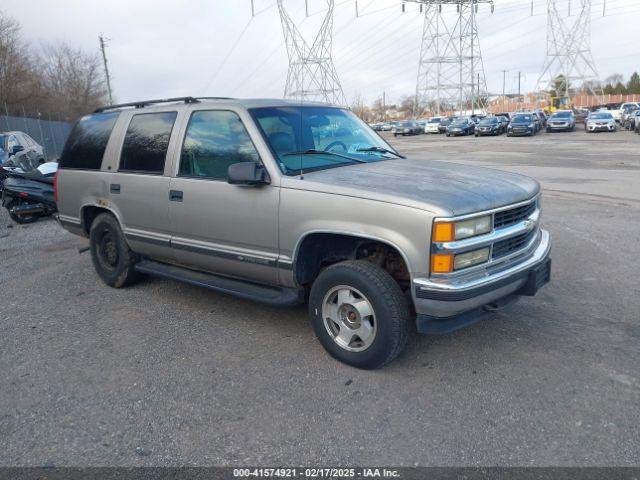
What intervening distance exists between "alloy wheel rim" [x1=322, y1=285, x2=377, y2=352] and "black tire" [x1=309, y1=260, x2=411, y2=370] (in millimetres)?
37

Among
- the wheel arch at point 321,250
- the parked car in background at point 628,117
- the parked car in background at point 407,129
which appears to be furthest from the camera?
the parked car in background at point 407,129

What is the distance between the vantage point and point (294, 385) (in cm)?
359

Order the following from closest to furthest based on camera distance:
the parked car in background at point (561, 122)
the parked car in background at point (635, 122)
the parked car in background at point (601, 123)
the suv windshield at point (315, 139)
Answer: the suv windshield at point (315, 139) → the parked car in background at point (635, 122) → the parked car in background at point (601, 123) → the parked car in background at point (561, 122)

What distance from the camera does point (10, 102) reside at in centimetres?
3472

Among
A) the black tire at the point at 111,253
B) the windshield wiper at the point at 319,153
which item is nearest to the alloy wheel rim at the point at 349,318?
the windshield wiper at the point at 319,153

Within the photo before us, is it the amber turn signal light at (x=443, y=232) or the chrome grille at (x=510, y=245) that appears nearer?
the amber turn signal light at (x=443, y=232)

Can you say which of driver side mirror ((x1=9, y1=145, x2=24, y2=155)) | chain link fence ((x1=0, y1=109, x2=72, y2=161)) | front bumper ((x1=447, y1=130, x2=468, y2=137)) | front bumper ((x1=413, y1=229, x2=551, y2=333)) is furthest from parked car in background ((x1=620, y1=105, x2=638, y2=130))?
front bumper ((x1=413, y1=229, x2=551, y2=333))

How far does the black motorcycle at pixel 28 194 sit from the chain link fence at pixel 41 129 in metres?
18.2

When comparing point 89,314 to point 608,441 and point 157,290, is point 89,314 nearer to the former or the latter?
point 157,290

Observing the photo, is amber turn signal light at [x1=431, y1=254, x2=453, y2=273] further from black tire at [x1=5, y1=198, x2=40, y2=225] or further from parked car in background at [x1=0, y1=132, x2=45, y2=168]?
parked car in background at [x1=0, y1=132, x2=45, y2=168]

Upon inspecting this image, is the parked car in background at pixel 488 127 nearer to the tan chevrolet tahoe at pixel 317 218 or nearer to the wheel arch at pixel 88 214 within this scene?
the tan chevrolet tahoe at pixel 317 218

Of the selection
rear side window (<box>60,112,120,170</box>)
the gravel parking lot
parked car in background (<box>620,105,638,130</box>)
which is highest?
parked car in background (<box>620,105,638,130</box>)

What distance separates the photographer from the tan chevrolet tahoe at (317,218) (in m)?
3.38

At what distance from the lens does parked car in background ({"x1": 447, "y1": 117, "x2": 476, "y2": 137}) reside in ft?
142
